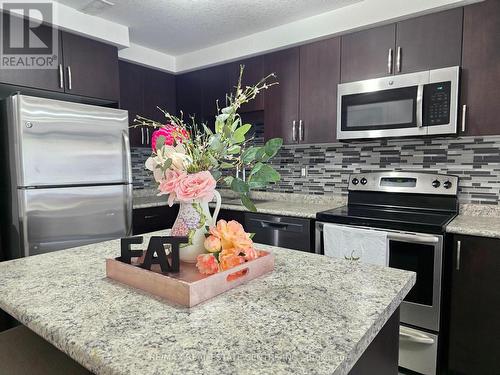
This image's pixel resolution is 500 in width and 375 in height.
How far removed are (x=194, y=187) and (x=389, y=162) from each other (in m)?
2.11

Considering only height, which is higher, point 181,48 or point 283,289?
point 181,48

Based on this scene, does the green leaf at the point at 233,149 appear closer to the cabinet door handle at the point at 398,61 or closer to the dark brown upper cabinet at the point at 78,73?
the cabinet door handle at the point at 398,61

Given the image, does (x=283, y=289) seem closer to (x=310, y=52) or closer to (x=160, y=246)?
(x=160, y=246)

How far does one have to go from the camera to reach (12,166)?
6.74 ft

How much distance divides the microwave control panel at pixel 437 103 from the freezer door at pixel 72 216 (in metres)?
2.22

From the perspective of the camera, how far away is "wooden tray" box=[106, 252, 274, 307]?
0.79 m

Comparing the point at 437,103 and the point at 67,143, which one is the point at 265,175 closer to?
the point at 437,103

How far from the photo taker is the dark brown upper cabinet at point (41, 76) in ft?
7.23

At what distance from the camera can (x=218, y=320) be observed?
0.71 meters

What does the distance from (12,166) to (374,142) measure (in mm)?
2584

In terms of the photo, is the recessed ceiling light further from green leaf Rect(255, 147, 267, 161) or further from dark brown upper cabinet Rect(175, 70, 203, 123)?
green leaf Rect(255, 147, 267, 161)

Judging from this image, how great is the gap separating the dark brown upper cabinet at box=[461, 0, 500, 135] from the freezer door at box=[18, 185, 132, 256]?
8.03 ft

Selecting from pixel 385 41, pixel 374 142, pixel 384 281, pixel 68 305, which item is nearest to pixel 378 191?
pixel 374 142

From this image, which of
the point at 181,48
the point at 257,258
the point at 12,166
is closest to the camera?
the point at 257,258
